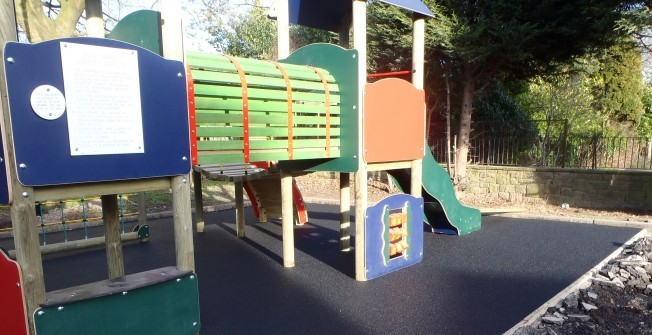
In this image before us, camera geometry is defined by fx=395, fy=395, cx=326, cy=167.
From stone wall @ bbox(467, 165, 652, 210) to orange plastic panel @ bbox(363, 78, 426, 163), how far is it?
603cm

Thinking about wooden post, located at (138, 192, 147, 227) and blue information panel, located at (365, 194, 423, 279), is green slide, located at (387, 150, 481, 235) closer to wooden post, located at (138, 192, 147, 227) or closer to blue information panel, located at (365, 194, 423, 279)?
blue information panel, located at (365, 194, 423, 279)

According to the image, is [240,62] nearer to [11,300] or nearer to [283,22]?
[283,22]

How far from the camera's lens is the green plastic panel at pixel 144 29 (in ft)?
8.63

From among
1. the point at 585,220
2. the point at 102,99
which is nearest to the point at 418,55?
the point at 102,99

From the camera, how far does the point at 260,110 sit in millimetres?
3146

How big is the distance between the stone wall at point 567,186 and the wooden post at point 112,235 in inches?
347

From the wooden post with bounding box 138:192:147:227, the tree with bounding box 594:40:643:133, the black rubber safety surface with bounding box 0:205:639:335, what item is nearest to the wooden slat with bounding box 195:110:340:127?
the black rubber safety surface with bounding box 0:205:639:335

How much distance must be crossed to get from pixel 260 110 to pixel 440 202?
3328mm

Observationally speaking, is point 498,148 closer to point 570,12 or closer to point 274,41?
point 570,12

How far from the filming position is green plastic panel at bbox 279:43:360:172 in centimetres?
377

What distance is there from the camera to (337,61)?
388 centimetres

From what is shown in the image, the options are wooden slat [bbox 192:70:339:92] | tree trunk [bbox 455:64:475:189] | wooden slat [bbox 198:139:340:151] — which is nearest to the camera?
wooden slat [bbox 192:70:339:92]

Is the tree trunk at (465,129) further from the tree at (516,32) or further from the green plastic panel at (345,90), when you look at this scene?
the green plastic panel at (345,90)

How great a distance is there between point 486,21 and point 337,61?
5932 mm
